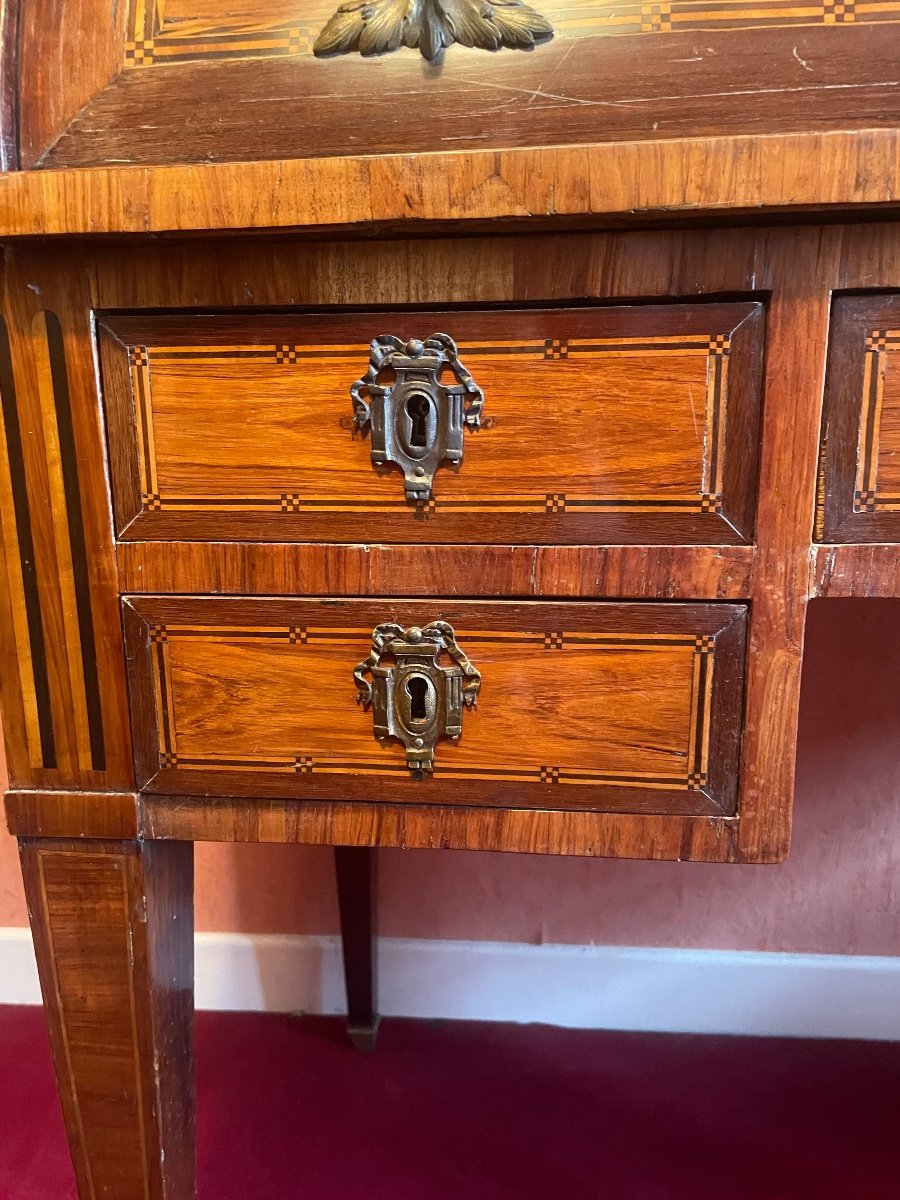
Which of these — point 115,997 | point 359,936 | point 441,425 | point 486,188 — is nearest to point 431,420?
point 441,425

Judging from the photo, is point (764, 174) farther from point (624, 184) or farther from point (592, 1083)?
point (592, 1083)

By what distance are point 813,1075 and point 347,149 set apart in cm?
104

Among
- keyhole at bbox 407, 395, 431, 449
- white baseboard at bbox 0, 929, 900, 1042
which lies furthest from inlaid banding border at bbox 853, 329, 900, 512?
white baseboard at bbox 0, 929, 900, 1042

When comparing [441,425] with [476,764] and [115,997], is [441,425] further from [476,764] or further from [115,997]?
[115,997]

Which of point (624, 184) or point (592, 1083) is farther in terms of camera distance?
point (592, 1083)

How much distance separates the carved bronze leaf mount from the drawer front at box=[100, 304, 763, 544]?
14 cm

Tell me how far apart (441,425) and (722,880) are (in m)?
0.78

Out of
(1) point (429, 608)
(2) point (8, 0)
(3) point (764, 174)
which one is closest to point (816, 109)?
(3) point (764, 174)

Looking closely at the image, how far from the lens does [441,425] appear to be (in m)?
0.47

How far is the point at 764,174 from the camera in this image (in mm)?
406

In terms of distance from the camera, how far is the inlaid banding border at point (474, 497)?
45 centimetres

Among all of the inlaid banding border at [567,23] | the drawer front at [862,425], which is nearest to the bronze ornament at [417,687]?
the drawer front at [862,425]

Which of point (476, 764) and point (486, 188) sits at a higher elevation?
point (486, 188)

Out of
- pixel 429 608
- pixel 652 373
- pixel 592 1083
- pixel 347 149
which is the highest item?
pixel 347 149
